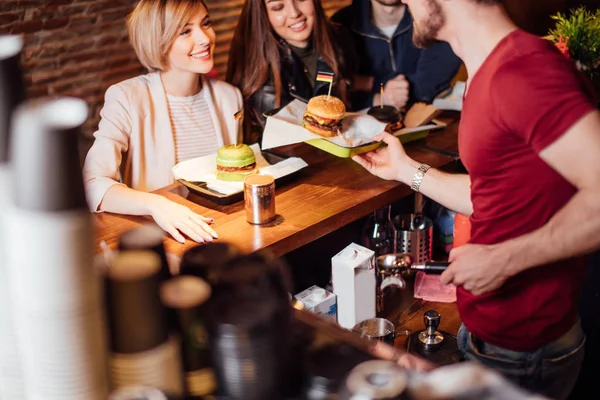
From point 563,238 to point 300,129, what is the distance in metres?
1.27

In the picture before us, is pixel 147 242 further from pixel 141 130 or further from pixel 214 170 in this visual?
pixel 141 130

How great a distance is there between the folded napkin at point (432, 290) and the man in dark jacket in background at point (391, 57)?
3.56ft

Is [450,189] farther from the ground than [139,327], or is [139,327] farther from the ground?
[139,327]

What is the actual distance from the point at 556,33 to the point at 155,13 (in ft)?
6.37

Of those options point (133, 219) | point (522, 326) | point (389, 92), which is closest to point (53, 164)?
point (522, 326)

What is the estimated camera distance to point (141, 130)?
102 inches

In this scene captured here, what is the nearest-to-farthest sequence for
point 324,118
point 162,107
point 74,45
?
point 324,118, point 162,107, point 74,45

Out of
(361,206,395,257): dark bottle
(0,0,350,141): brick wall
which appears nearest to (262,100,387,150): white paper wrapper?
(361,206,395,257): dark bottle

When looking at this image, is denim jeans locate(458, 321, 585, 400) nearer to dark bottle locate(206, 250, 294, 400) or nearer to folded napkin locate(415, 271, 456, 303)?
folded napkin locate(415, 271, 456, 303)

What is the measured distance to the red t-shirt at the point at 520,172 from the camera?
1.33 m

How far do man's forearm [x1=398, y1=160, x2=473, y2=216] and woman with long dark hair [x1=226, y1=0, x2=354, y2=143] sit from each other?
1.02 metres

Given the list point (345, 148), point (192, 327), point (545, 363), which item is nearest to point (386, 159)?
point (345, 148)

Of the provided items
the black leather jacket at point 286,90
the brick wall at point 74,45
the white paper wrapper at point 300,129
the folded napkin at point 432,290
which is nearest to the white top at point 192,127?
the black leather jacket at point 286,90

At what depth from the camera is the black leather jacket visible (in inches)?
112
